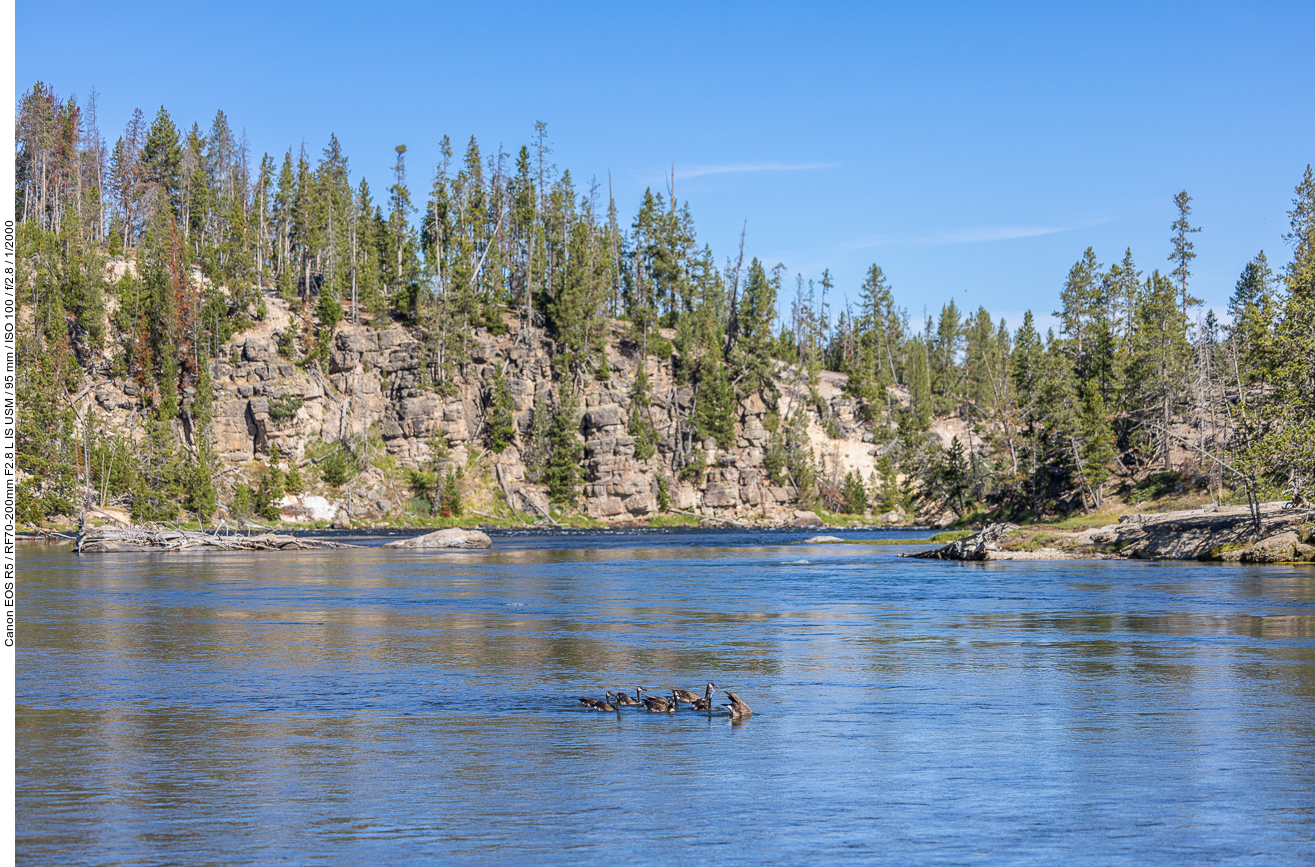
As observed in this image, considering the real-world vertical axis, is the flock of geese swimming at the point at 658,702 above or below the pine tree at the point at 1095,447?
below

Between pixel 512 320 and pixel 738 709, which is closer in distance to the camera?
pixel 738 709

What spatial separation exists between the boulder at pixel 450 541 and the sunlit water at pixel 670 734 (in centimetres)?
4622

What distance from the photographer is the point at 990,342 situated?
17738 centimetres

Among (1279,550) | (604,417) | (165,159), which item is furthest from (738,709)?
(165,159)

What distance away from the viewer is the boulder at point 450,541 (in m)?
85.8

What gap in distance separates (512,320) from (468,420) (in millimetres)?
17787

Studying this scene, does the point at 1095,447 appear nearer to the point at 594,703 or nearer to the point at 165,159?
the point at 594,703

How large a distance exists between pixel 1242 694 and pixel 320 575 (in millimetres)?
43417

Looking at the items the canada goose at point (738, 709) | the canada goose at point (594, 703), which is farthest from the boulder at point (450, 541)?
the canada goose at point (738, 709)

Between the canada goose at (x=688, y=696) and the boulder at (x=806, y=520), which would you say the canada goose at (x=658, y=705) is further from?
the boulder at (x=806, y=520)

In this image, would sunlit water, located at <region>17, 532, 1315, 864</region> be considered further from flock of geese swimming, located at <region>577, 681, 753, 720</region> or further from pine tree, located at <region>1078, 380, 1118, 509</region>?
pine tree, located at <region>1078, 380, 1118, 509</region>

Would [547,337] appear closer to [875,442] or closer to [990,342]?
[875,442]

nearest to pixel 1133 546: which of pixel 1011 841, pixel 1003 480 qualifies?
pixel 1003 480

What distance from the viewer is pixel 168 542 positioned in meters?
78.0
